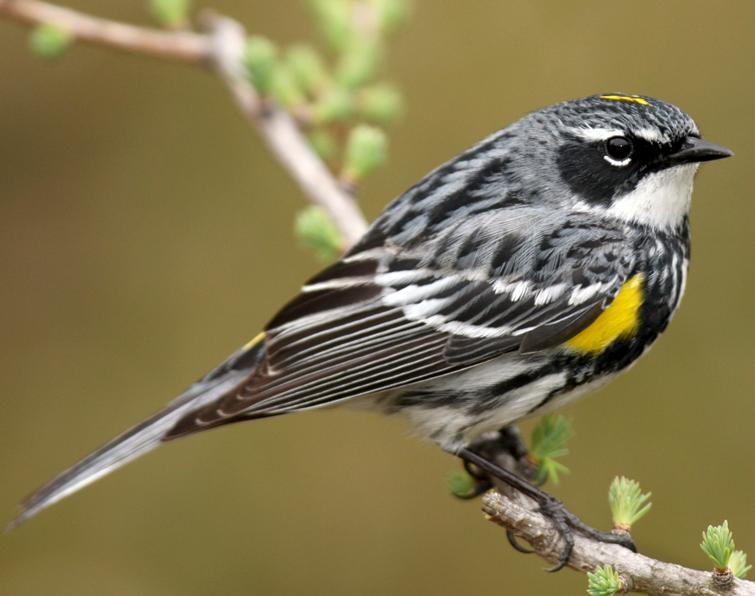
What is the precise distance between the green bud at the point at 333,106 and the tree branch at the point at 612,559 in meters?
2.05

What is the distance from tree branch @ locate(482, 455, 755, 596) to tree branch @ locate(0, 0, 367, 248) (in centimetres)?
167

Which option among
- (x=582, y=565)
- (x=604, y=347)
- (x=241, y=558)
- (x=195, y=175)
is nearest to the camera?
(x=582, y=565)

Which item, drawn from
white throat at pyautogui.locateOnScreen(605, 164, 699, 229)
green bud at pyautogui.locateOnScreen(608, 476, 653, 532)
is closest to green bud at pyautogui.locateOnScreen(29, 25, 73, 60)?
white throat at pyautogui.locateOnScreen(605, 164, 699, 229)

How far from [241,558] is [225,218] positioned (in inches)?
Result: 82.9

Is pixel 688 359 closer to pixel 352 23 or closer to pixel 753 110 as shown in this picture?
pixel 753 110

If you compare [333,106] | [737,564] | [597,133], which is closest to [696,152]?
[597,133]

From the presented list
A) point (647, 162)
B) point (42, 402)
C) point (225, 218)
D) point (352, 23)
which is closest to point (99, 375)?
point (42, 402)

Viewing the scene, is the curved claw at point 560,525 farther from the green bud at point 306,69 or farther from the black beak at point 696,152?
the green bud at point 306,69

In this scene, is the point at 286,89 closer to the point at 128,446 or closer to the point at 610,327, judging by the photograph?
the point at 128,446

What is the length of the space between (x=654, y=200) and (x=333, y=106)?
1.41 metres

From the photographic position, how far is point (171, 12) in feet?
16.0

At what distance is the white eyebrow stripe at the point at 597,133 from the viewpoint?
4191 millimetres

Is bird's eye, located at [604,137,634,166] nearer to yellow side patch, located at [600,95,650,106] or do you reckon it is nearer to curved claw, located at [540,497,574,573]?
yellow side patch, located at [600,95,650,106]

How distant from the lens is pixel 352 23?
4977mm
